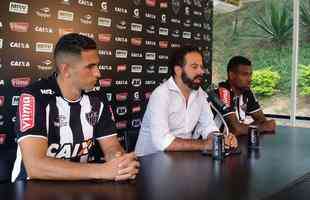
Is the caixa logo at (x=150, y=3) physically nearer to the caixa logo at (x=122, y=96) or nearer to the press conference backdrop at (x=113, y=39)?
the press conference backdrop at (x=113, y=39)

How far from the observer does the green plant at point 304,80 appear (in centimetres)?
610

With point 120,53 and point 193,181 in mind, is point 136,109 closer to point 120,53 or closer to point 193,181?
point 120,53

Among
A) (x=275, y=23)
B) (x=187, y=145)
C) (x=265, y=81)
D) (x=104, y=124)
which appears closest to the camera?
(x=104, y=124)

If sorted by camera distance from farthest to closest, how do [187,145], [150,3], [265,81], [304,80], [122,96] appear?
[265,81] → [304,80] → [150,3] → [122,96] → [187,145]

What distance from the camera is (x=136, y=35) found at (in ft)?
13.0

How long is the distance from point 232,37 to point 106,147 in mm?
5094

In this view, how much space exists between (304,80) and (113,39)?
11.2ft

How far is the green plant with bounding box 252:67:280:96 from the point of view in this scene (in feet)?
21.6

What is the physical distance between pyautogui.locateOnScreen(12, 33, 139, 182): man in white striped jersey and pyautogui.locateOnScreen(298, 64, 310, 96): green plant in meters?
4.44

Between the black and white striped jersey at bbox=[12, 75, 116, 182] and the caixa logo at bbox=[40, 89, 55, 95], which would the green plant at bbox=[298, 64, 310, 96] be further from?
the caixa logo at bbox=[40, 89, 55, 95]

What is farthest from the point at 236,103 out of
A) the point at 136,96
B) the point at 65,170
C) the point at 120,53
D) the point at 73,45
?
the point at 65,170

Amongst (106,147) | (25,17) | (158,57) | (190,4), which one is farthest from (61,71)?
(190,4)

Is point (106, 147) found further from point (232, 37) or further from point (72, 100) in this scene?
point (232, 37)

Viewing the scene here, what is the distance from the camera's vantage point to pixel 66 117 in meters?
2.05
